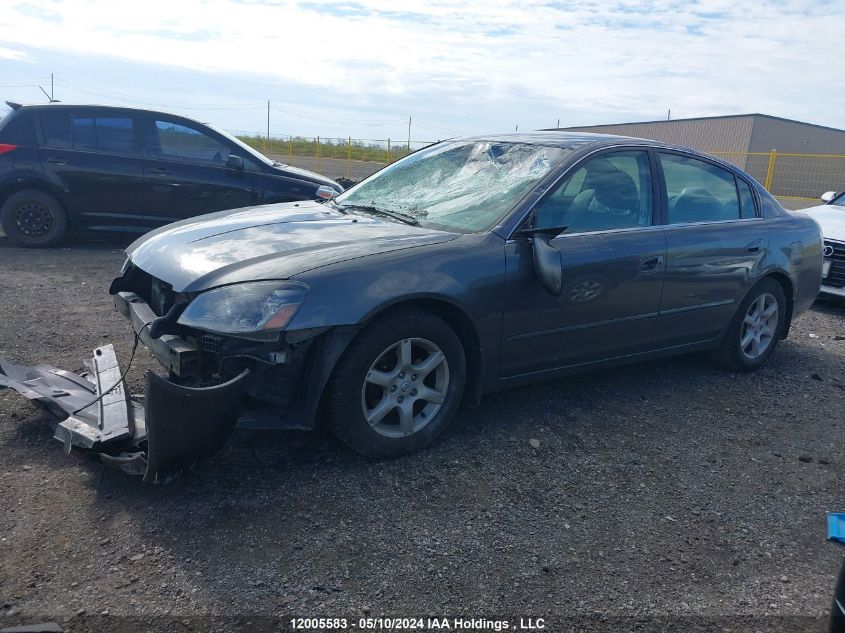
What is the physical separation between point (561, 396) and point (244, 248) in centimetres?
218

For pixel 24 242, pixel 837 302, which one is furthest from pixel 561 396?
pixel 24 242

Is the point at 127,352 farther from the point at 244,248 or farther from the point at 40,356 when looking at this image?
the point at 244,248

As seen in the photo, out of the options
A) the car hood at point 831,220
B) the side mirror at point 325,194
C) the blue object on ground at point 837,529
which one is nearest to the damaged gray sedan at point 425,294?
the side mirror at point 325,194

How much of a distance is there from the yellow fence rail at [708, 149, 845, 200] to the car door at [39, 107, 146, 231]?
18687 mm

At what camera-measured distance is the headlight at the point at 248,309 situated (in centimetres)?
303

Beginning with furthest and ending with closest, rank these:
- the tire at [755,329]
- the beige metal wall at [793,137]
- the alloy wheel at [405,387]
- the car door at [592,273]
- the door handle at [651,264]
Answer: the beige metal wall at [793,137] → the tire at [755,329] → the door handle at [651,264] → the car door at [592,273] → the alloy wheel at [405,387]

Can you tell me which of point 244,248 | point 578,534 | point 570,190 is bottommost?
point 578,534

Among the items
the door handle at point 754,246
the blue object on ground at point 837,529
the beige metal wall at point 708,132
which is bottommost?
the blue object on ground at point 837,529

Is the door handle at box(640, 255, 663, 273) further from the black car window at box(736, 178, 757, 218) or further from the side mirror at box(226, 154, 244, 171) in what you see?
the side mirror at box(226, 154, 244, 171)

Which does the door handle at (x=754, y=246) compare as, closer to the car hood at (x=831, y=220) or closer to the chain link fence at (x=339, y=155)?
the car hood at (x=831, y=220)

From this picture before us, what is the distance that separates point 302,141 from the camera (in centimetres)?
3491

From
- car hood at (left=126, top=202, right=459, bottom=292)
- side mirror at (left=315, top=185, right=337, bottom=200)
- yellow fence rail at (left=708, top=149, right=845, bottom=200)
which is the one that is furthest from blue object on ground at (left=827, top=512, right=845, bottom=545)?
yellow fence rail at (left=708, top=149, right=845, bottom=200)

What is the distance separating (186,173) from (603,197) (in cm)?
577

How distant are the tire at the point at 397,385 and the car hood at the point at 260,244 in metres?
0.39
